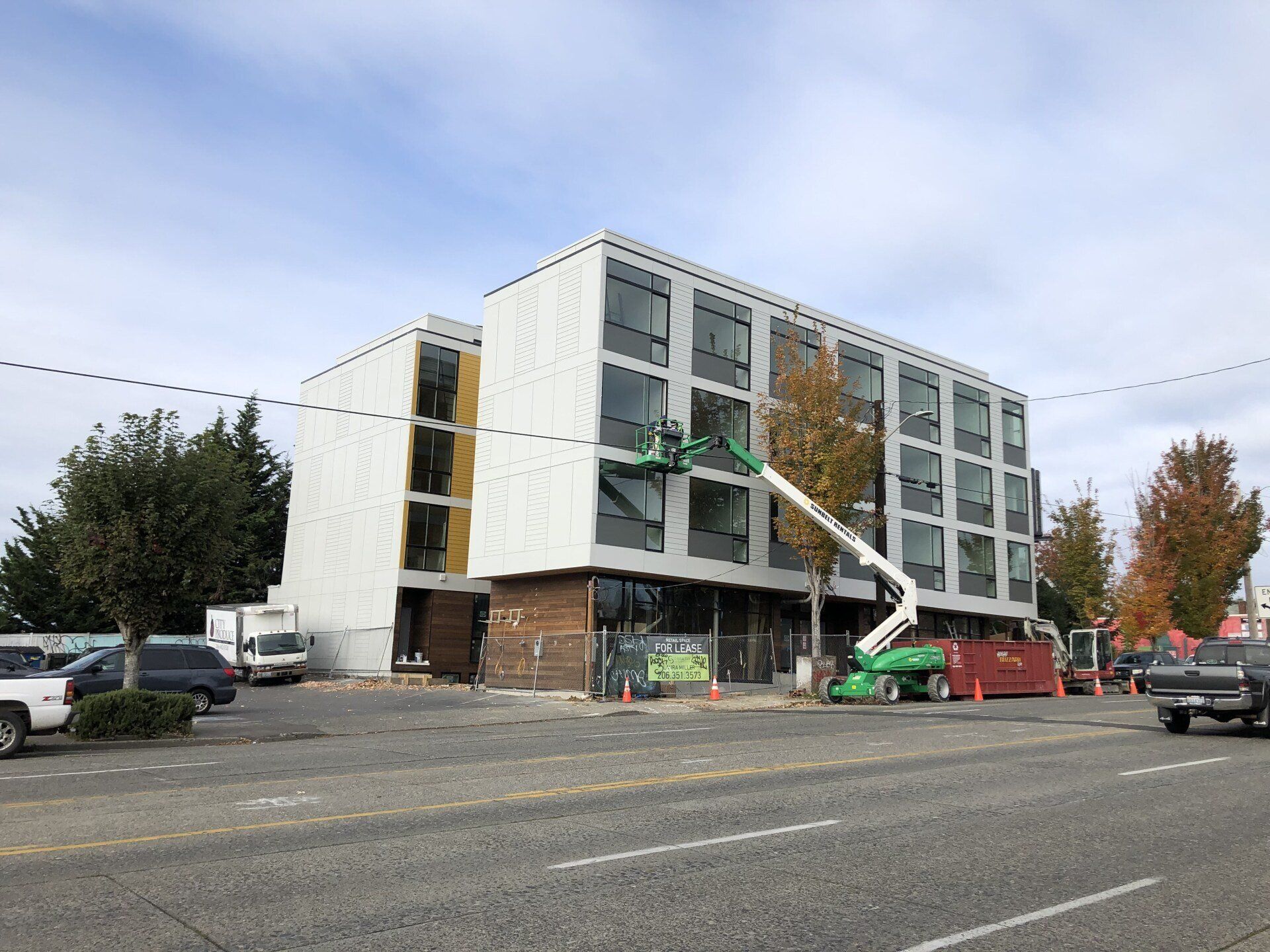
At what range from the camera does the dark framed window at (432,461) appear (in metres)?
42.6

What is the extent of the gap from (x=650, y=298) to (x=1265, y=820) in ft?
91.4

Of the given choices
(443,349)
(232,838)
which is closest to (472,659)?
(443,349)

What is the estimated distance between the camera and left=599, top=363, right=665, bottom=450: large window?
3303cm

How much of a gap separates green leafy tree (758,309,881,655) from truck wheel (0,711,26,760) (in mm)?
22858

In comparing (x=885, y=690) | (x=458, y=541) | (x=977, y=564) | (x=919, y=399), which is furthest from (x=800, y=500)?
(x=977, y=564)

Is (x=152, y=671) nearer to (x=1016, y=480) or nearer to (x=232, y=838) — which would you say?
(x=232, y=838)

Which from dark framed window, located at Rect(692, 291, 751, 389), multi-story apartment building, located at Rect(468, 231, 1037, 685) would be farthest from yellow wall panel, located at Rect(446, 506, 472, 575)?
dark framed window, located at Rect(692, 291, 751, 389)

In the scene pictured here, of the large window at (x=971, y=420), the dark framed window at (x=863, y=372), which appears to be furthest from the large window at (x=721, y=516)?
the large window at (x=971, y=420)

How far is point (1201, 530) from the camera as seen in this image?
4066cm

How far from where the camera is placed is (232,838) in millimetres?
8430

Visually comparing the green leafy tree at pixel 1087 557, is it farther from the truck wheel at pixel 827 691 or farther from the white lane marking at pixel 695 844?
the white lane marking at pixel 695 844

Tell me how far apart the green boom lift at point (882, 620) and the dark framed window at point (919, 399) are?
12034 mm

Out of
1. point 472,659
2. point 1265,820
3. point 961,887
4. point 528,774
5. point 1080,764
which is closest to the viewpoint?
point 961,887

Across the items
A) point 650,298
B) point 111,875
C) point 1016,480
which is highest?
point 650,298
